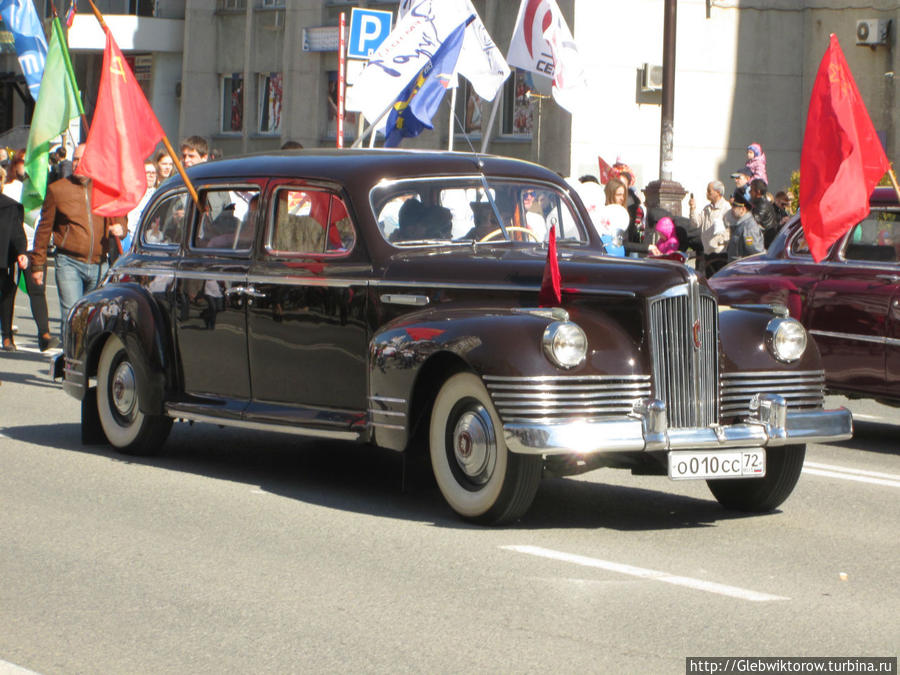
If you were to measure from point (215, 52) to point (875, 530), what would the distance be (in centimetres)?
3560

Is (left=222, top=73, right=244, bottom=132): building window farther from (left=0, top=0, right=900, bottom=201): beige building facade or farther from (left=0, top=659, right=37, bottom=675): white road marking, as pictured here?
(left=0, top=659, right=37, bottom=675): white road marking

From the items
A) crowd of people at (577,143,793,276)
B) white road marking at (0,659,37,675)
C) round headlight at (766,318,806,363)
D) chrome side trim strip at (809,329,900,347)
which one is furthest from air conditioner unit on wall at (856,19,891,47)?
white road marking at (0,659,37,675)

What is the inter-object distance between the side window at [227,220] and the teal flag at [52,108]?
4847 millimetres

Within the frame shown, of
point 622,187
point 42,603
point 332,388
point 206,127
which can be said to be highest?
point 206,127

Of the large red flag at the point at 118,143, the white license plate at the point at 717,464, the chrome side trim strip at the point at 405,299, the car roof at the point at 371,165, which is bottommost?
the white license plate at the point at 717,464

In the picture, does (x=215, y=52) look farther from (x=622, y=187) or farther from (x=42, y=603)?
(x=42, y=603)

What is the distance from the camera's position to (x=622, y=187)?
15828mm

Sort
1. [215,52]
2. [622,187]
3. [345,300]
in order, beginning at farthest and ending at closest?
[215,52], [622,187], [345,300]

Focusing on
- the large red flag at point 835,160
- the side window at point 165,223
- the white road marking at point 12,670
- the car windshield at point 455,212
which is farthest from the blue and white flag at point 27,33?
the white road marking at point 12,670

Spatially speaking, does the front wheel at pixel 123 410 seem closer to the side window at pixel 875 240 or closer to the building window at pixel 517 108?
the side window at pixel 875 240

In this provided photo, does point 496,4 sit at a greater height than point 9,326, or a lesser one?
greater

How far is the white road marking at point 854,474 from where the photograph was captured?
983 cm

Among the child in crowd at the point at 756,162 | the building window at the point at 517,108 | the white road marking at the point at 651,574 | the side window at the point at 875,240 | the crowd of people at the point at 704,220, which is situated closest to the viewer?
the white road marking at the point at 651,574

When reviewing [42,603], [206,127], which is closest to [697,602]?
[42,603]
